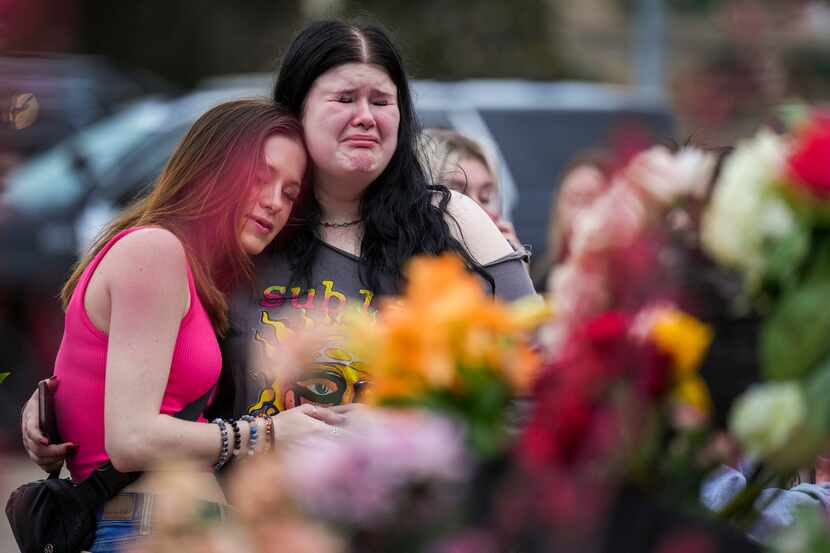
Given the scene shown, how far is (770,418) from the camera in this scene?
127cm

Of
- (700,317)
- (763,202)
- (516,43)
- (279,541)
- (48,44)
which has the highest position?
(48,44)

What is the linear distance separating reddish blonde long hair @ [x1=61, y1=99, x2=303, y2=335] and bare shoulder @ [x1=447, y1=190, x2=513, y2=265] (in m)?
0.48

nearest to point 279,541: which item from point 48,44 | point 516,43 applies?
point 48,44

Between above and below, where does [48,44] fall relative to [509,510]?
above

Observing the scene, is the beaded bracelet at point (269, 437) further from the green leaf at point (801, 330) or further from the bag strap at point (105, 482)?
the green leaf at point (801, 330)

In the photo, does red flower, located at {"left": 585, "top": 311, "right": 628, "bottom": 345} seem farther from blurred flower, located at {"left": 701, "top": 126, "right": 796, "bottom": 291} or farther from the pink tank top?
the pink tank top

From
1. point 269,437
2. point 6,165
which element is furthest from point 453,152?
point 6,165

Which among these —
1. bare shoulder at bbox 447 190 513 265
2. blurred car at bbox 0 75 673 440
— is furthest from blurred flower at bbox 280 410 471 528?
blurred car at bbox 0 75 673 440

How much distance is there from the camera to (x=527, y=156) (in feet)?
30.4

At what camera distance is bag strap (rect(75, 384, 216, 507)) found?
2.49 metres

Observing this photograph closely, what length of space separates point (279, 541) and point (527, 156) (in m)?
8.25

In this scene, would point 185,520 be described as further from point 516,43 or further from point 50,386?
point 516,43

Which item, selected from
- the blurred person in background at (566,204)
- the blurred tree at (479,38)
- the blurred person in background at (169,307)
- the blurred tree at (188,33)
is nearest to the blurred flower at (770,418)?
the blurred person in background at (169,307)

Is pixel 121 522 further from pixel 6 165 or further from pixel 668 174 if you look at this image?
pixel 6 165
